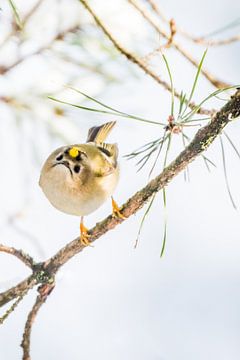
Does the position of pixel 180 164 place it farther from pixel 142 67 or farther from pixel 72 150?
pixel 72 150

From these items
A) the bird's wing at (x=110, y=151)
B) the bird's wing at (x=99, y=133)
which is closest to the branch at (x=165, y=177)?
the bird's wing at (x=110, y=151)

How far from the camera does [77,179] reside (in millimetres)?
1566

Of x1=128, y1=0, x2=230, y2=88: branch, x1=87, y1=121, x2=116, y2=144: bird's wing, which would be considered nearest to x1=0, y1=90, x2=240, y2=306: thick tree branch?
x1=128, y1=0, x2=230, y2=88: branch

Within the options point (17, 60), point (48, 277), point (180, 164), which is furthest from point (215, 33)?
point (48, 277)

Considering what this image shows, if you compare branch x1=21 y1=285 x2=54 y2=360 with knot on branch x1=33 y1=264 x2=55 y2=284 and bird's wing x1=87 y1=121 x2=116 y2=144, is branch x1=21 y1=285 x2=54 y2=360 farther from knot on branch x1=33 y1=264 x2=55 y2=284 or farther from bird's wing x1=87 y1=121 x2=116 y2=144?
bird's wing x1=87 y1=121 x2=116 y2=144

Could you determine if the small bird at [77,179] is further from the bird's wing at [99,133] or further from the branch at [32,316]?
the branch at [32,316]

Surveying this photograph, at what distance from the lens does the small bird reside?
1532mm

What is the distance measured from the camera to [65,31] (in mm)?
1435

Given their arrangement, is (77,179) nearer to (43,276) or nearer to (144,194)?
(43,276)

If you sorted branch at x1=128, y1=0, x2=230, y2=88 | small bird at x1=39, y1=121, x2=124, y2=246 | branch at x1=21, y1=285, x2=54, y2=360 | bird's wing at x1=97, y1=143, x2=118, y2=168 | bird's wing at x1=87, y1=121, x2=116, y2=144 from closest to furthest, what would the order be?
branch at x1=128, y1=0, x2=230, y2=88
branch at x1=21, y1=285, x2=54, y2=360
small bird at x1=39, y1=121, x2=124, y2=246
bird's wing at x1=97, y1=143, x2=118, y2=168
bird's wing at x1=87, y1=121, x2=116, y2=144

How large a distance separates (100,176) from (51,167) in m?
0.13

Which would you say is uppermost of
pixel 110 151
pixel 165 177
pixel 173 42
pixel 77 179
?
pixel 110 151

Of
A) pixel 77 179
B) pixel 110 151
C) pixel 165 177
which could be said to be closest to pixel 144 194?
pixel 165 177

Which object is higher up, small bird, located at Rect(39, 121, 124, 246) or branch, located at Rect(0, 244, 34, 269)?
small bird, located at Rect(39, 121, 124, 246)
